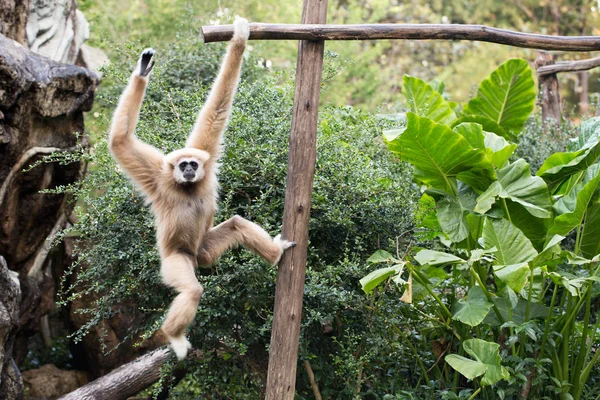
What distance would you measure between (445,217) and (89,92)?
3796 mm

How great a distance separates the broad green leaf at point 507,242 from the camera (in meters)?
5.25

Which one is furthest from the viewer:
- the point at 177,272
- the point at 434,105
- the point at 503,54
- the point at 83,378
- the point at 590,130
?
the point at 503,54

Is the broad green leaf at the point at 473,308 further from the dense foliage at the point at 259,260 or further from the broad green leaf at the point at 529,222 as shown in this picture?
the broad green leaf at the point at 529,222

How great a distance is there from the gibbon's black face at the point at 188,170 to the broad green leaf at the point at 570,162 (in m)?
3.07

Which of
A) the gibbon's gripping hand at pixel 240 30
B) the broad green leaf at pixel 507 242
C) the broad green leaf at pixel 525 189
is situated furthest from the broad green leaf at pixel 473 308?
the gibbon's gripping hand at pixel 240 30

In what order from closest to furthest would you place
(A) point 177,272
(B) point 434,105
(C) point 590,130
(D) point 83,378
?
1. (A) point 177,272
2. (C) point 590,130
3. (B) point 434,105
4. (D) point 83,378

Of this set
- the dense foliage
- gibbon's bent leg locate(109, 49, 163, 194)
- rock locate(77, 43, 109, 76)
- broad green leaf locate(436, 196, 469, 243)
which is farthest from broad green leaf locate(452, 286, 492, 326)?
rock locate(77, 43, 109, 76)

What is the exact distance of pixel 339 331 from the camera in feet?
18.7

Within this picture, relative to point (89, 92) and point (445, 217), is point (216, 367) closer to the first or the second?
point (445, 217)

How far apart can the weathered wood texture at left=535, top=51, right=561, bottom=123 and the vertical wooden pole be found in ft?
17.6

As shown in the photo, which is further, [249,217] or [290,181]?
[249,217]

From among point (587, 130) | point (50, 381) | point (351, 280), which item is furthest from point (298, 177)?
point (50, 381)

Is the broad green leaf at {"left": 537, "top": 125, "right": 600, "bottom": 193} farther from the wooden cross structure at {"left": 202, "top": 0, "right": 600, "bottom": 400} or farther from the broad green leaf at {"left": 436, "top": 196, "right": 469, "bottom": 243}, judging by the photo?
the wooden cross structure at {"left": 202, "top": 0, "right": 600, "bottom": 400}

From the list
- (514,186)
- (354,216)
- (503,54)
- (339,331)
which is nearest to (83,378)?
(339,331)
